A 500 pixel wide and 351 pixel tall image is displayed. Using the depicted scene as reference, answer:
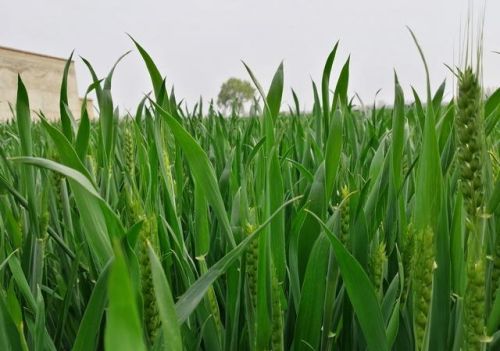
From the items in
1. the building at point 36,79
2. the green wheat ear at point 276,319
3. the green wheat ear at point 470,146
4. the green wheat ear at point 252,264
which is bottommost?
the green wheat ear at point 276,319

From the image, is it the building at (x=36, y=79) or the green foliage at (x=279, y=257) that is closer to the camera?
the green foliage at (x=279, y=257)

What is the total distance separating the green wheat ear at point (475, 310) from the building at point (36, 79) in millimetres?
11921

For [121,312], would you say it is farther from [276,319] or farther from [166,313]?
[276,319]

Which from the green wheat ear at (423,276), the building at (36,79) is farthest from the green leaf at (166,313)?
the building at (36,79)

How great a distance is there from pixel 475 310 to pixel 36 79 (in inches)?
546

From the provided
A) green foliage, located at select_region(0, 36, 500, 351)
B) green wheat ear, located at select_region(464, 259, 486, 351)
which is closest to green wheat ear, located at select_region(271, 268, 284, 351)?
green foliage, located at select_region(0, 36, 500, 351)

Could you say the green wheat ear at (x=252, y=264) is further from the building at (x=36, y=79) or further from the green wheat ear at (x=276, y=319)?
the building at (x=36, y=79)

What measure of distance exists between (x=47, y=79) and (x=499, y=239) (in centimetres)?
1405

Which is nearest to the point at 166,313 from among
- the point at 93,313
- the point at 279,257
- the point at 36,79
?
the point at 93,313

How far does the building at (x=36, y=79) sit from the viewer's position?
1164 cm

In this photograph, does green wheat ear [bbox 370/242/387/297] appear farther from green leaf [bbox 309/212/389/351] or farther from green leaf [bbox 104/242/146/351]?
green leaf [bbox 104/242/146/351]

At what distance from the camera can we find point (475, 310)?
0.22 meters

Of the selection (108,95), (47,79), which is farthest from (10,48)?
(108,95)

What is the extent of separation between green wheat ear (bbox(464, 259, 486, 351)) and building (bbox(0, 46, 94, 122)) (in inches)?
469
